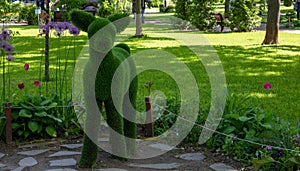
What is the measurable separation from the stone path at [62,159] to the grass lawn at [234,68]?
3.84 ft

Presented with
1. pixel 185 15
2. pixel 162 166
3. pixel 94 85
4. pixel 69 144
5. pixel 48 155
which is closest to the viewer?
pixel 94 85

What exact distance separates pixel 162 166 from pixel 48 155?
1180 millimetres

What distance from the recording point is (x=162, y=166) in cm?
465

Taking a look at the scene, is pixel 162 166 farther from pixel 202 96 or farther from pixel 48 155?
pixel 202 96

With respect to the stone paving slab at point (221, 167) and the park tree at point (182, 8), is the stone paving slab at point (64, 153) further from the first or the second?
the park tree at point (182, 8)

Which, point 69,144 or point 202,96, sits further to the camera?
point 202,96

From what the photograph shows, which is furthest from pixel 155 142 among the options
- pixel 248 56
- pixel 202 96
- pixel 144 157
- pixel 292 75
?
pixel 248 56

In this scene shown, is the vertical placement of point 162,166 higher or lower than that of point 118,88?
lower

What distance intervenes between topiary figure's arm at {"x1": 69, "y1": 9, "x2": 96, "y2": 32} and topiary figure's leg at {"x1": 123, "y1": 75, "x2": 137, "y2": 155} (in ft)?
2.50

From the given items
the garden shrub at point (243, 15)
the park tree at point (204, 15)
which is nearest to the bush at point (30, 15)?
the park tree at point (204, 15)

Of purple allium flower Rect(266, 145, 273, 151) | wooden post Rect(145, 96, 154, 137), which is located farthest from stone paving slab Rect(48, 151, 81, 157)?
purple allium flower Rect(266, 145, 273, 151)

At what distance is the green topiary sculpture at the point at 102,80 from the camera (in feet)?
14.2

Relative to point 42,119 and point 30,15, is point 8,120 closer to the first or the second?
point 42,119

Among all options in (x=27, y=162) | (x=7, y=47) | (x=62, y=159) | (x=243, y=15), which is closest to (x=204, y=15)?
(x=243, y=15)
